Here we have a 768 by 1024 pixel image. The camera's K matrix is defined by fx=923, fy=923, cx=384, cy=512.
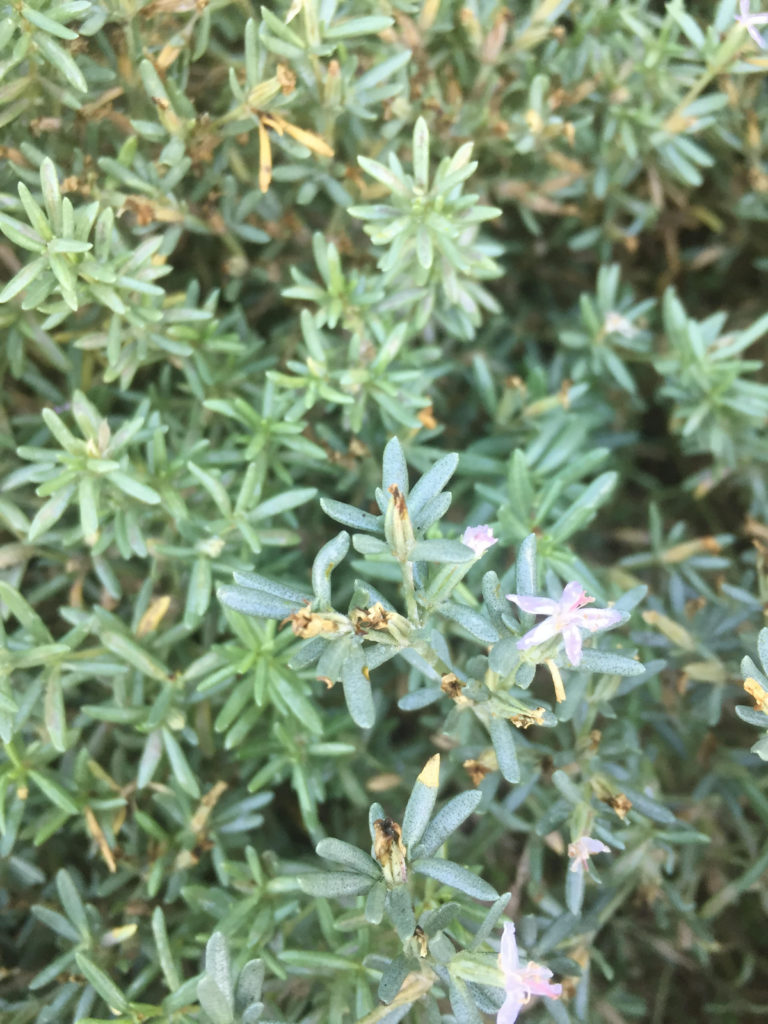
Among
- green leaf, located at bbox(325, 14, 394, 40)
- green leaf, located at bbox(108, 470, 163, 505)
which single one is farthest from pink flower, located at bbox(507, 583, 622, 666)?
green leaf, located at bbox(325, 14, 394, 40)

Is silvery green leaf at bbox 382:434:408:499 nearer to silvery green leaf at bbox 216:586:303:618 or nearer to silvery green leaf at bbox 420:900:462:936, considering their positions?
silvery green leaf at bbox 216:586:303:618

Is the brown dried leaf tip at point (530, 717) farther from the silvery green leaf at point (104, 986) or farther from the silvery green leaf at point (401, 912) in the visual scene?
the silvery green leaf at point (104, 986)

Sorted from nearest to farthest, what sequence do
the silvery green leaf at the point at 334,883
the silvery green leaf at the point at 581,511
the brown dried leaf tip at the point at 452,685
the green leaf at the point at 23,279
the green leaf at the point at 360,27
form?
1. the silvery green leaf at the point at 334,883
2. the brown dried leaf tip at the point at 452,685
3. the green leaf at the point at 23,279
4. the green leaf at the point at 360,27
5. the silvery green leaf at the point at 581,511

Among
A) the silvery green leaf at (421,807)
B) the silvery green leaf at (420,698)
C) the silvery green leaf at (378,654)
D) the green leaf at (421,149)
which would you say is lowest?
the silvery green leaf at (420,698)

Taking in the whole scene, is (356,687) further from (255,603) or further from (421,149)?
(421,149)

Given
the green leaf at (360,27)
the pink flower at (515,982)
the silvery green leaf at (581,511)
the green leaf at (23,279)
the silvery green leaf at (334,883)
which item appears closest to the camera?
the pink flower at (515,982)

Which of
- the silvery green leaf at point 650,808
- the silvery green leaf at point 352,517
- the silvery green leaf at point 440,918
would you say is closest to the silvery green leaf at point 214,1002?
the silvery green leaf at point 440,918

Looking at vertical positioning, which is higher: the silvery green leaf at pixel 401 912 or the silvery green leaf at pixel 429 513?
the silvery green leaf at pixel 429 513
